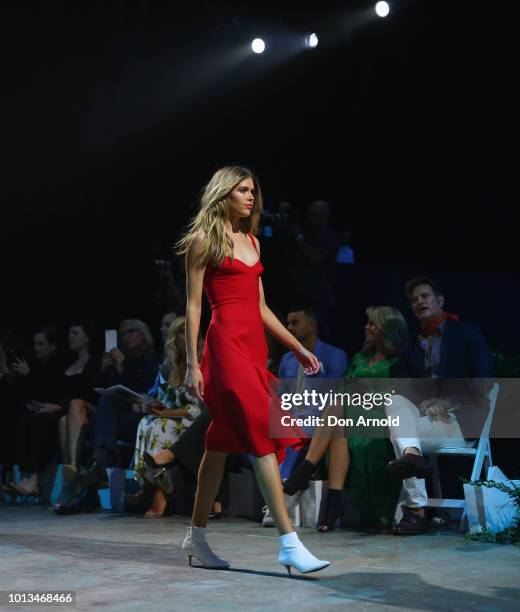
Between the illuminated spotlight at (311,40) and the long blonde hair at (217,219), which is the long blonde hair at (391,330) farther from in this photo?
the illuminated spotlight at (311,40)

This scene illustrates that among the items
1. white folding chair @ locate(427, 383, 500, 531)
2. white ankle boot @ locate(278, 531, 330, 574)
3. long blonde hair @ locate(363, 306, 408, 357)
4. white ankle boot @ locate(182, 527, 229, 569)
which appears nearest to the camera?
white ankle boot @ locate(278, 531, 330, 574)

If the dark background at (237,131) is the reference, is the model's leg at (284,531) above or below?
below

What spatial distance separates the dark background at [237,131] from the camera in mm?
7949

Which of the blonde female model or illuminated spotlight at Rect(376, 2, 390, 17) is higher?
illuminated spotlight at Rect(376, 2, 390, 17)

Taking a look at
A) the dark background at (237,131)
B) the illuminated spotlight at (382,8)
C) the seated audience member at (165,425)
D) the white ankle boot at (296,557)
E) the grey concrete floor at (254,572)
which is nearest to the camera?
the grey concrete floor at (254,572)

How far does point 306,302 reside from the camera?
6.55 metres

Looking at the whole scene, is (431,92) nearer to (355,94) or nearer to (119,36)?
(355,94)

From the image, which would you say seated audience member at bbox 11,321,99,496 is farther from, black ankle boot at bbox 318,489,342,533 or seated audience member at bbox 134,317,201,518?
black ankle boot at bbox 318,489,342,533

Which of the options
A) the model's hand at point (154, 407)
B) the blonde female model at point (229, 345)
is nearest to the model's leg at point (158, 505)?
the model's hand at point (154, 407)

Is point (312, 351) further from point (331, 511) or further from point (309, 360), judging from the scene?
point (309, 360)

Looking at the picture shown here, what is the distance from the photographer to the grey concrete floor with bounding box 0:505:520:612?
2.88 metres

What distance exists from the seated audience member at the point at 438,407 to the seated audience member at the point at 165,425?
1.30 meters

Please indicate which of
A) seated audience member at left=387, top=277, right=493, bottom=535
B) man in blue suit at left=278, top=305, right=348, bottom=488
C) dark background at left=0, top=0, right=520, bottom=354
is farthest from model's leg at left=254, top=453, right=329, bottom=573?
dark background at left=0, top=0, right=520, bottom=354

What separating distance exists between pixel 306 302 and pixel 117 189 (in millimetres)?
2635
